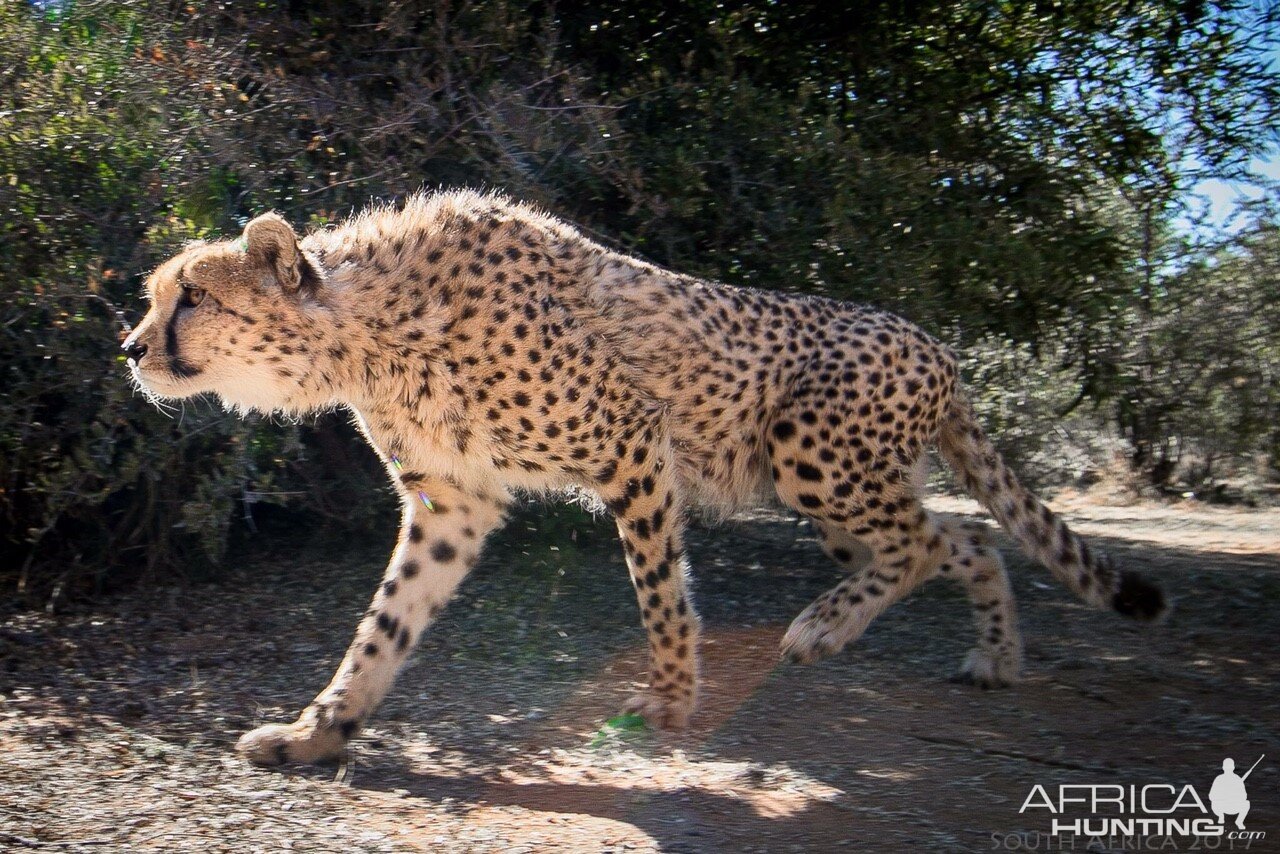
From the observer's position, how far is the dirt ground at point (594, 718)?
318 cm

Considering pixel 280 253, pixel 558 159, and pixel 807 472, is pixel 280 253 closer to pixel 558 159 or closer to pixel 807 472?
pixel 558 159

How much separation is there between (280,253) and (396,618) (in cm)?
118

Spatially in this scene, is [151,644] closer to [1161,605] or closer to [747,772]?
[747,772]

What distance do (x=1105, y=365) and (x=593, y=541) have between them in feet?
8.60

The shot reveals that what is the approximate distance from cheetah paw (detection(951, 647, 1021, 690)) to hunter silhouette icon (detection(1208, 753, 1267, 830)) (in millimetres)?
977

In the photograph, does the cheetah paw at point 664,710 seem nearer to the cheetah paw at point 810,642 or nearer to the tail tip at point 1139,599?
the cheetah paw at point 810,642

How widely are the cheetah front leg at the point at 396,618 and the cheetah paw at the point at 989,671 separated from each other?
1695mm

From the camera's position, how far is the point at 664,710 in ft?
13.0

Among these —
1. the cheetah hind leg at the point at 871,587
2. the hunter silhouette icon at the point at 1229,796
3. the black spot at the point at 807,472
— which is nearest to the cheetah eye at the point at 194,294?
the black spot at the point at 807,472

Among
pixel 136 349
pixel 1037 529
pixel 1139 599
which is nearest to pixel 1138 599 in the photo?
pixel 1139 599

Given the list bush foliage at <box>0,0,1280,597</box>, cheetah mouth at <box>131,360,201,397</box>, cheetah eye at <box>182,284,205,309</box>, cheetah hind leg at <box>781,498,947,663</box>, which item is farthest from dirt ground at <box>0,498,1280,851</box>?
cheetah eye at <box>182,284,205,309</box>

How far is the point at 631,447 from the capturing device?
4.07m

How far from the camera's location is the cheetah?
12.9ft

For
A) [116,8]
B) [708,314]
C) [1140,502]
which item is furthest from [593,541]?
[1140,502]
